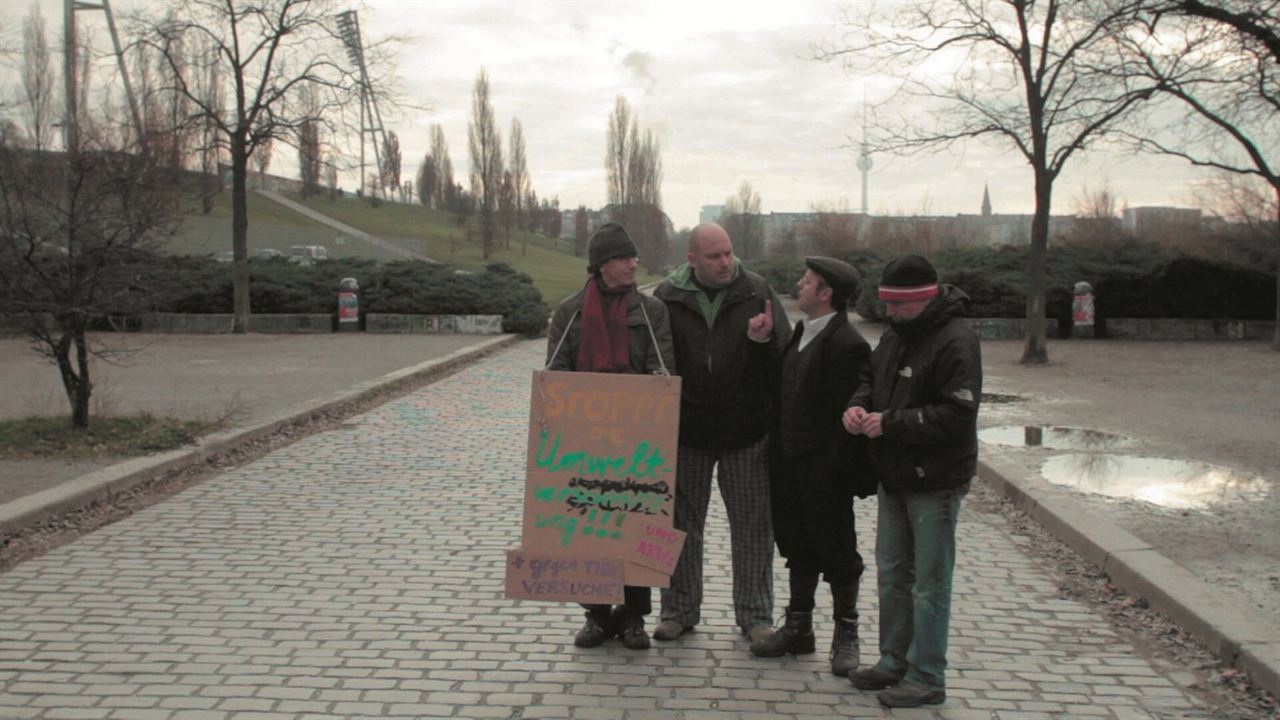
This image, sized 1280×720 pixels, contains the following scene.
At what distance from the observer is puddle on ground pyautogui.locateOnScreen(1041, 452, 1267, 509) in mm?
8383

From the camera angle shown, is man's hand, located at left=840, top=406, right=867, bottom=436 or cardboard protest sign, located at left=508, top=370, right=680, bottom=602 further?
cardboard protest sign, located at left=508, top=370, right=680, bottom=602

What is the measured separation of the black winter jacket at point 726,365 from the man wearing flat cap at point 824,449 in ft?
0.46

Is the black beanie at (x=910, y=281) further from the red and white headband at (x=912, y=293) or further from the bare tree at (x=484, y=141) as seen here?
the bare tree at (x=484, y=141)

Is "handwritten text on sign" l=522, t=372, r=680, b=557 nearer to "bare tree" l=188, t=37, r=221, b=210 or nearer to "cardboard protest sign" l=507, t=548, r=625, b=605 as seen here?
"cardboard protest sign" l=507, t=548, r=625, b=605

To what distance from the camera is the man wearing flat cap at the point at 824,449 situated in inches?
193

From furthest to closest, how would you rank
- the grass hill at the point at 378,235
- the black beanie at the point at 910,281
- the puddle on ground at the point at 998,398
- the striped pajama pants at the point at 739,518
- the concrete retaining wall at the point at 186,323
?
the grass hill at the point at 378,235 < the concrete retaining wall at the point at 186,323 < the puddle on ground at the point at 998,398 < the striped pajama pants at the point at 739,518 < the black beanie at the point at 910,281

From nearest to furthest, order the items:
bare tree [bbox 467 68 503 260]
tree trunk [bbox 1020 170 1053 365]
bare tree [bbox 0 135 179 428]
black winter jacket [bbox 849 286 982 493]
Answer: black winter jacket [bbox 849 286 982 493] < bare tree [bbox 0 135 179 428] < tree trunk [bbox 1020 170 1053 365] < bare tree [bbox 467 68 503 260]

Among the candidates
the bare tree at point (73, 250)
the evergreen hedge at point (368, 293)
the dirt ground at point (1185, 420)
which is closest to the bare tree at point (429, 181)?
the evergreen hedge at point (368, 293)

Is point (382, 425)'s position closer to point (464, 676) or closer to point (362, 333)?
point (464, 676)

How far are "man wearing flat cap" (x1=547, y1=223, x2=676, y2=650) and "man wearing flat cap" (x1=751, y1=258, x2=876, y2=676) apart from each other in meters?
0.60

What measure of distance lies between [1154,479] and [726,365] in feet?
18.0

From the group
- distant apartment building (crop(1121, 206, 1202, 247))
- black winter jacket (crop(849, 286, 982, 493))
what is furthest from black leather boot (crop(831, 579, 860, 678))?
distant apartment building (crop(1121, 206, 1202, 247))

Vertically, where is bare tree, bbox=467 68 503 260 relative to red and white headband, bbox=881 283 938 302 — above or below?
above

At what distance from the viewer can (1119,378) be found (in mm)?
16938
